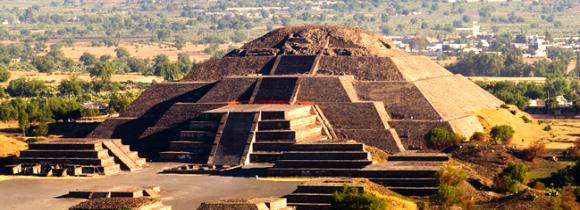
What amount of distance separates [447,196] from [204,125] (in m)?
37.7

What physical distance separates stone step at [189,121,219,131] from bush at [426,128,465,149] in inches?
684

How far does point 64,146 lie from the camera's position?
420 feet

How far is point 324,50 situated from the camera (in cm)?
15100

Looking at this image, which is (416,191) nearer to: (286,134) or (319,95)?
(286,134)

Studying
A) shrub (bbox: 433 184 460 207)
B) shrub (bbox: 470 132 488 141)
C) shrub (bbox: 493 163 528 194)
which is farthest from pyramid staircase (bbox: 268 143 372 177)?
shrub (bbox: 470 132 488 141)

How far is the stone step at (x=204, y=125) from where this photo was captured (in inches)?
5138

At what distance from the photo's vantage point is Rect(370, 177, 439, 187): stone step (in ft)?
346

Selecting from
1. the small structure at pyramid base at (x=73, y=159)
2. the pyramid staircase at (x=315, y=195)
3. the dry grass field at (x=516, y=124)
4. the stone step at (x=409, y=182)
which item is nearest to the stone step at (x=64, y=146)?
A: the small structure at pyramid base at (x=73, y=159)

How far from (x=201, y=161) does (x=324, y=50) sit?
2703 cm

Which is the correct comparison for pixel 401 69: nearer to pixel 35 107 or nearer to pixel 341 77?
pixel 341 77

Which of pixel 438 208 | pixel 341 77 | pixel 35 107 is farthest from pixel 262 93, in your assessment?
pixel 438 208

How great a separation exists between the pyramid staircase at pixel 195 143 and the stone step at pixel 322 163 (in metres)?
11.8

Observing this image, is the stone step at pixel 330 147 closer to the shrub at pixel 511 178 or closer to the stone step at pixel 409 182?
the stone step at pixel 409 182

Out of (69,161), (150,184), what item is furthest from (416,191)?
(69,161)
